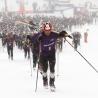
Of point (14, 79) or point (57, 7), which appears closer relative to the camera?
point (14, 79)

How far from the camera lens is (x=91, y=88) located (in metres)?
11.6

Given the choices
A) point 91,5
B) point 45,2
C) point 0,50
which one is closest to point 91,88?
point 0,50

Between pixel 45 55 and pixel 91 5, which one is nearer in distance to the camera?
pixel 45 55

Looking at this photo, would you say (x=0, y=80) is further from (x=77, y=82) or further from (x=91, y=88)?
(x=91, y=88)

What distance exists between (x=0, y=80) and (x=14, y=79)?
45 cm

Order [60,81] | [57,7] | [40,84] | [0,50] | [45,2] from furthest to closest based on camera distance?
[45,2], [57,7], [0,50], [60,81], [40,84]

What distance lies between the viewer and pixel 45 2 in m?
110

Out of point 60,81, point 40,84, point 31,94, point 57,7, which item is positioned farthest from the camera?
point 57,7

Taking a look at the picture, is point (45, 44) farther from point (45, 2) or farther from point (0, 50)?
point (45, 2)

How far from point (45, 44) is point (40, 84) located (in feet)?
6.52

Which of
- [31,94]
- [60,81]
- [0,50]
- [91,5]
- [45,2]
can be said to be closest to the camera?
[31,94]

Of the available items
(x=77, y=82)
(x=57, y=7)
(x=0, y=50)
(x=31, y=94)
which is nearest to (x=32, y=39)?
(x=31, y=94)

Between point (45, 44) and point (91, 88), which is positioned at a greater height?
point (45, 44)

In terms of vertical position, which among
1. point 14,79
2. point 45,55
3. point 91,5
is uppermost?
point 45,55
